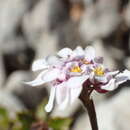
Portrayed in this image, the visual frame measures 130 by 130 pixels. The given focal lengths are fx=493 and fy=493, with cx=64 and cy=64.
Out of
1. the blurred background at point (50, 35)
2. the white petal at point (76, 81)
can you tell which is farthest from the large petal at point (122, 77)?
the blurred background at point (50, 35)

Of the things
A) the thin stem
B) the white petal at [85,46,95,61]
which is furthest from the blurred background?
the thin stem

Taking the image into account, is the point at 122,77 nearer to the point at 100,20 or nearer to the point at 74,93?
the point at 74,93

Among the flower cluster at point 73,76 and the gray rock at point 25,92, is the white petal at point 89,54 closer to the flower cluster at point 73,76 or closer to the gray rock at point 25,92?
the flower cluster at point 73,76

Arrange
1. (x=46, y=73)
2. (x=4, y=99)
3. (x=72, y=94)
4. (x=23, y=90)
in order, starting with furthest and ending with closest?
(x=23, y=90) → (x=4, y=99) → (x=46, y=73) → (x=72, y=94)

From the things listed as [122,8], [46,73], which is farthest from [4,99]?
[46,73]

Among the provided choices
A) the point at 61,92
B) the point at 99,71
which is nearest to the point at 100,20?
the point at 99,71

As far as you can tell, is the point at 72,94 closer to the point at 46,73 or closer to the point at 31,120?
the point at 46,73

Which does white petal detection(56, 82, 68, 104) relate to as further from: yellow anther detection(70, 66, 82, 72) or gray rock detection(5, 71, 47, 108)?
gray rock detection(5, 71, 47, 108)
